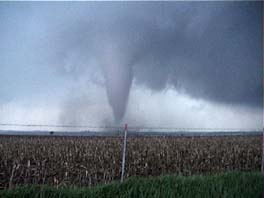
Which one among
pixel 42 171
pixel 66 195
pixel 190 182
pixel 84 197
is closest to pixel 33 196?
pixel 66 195

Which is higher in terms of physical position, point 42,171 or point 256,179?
point 256,179

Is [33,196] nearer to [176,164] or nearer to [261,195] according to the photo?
[261,195]

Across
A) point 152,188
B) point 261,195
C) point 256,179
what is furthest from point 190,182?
point 256,179

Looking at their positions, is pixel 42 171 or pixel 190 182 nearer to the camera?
pixel 190 182

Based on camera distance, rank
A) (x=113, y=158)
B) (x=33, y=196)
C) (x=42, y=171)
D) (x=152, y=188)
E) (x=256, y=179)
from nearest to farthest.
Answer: (x=33, y=196), (x=152, y=188), (x=256, y=179), (x=42, y=171), (x=113, y=158)

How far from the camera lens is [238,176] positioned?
26.0 feet

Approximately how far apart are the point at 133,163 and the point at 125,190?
23.0 ft

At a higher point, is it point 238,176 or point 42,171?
point 238,176

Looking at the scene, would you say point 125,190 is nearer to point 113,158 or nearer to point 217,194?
point 217,194

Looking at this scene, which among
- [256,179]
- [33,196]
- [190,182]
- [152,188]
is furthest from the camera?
[256,179]

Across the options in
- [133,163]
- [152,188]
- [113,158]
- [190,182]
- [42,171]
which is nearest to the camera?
[152,188]

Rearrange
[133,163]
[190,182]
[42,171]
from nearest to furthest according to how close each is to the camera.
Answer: [190,182] < [42,171] < [133,163]

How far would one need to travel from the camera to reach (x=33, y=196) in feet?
19.1

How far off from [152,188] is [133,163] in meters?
7.04
